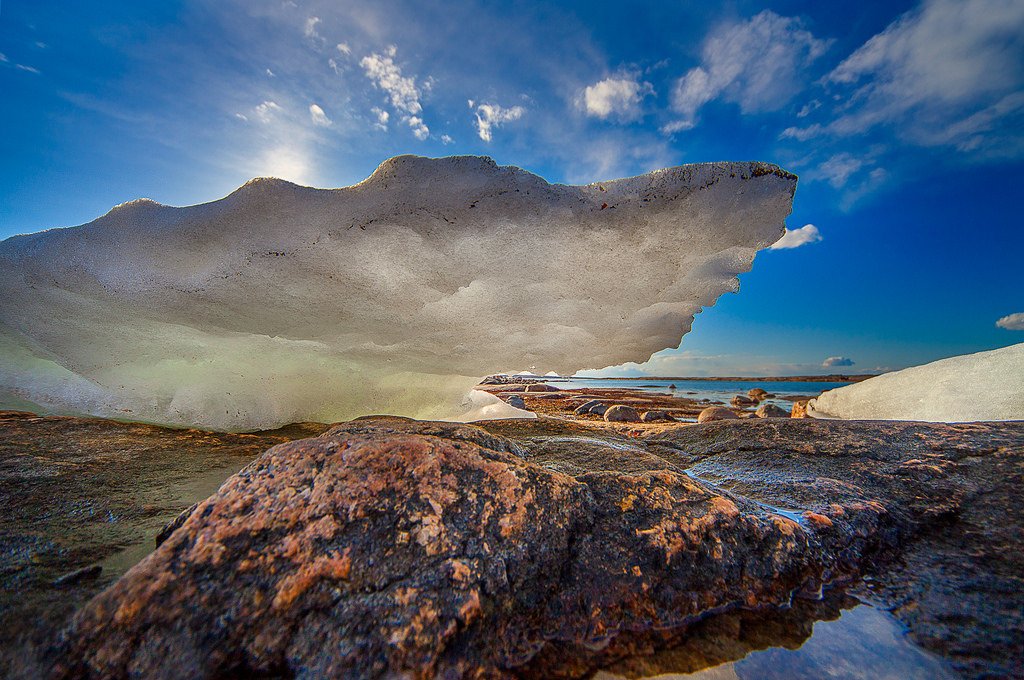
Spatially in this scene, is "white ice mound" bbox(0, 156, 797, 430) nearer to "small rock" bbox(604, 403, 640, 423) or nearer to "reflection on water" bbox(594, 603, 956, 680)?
"reflection on water" bbox(594, 603, 956, 680)

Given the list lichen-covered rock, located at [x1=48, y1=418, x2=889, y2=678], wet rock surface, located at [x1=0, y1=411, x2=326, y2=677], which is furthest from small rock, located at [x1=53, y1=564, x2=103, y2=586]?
lichen-covered rock, located at [x1=48, y1=418, x2=889, y2=678]

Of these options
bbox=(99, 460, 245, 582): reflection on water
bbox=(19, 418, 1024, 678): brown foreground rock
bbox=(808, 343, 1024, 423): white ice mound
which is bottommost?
bbox=(99, 460, 245, 582): reflection on water

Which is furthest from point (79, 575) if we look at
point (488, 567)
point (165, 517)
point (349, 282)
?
point (349, 282)

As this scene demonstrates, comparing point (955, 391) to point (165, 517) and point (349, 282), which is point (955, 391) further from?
point (165, 517)

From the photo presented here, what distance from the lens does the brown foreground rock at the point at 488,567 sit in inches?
37.6

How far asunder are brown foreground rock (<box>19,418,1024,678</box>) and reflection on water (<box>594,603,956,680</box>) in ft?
0.21

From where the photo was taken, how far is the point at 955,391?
4.27m

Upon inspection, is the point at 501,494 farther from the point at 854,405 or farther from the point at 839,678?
the point at 854,405

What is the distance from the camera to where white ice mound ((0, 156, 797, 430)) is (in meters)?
2.95

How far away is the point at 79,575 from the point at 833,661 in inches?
92.4

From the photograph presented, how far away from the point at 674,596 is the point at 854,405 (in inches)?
245

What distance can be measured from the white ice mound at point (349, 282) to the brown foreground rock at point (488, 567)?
1.86m

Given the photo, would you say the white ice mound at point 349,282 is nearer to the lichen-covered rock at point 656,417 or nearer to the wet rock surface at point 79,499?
the wet rock surface at point 79,499

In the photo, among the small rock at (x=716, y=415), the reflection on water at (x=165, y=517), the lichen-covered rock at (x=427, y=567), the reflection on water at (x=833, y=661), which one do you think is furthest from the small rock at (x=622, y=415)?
→ the reflection on water at (x=833, y=661)
